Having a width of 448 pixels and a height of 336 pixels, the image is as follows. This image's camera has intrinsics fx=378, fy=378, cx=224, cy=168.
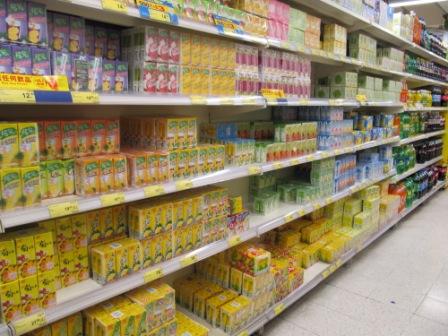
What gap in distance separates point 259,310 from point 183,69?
151 cm

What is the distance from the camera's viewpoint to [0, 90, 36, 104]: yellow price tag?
113 cm

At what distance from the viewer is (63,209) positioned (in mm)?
1364

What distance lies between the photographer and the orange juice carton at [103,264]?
1.58 metres

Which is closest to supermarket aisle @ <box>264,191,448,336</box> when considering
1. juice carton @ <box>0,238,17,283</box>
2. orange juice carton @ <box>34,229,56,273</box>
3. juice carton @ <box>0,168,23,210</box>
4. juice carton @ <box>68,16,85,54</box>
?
orange juice carton @ <box>34,229,56,273</box>

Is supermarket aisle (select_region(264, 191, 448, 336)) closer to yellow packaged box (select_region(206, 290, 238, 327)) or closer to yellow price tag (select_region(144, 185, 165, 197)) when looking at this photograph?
yellow packaged box (select_region(206, 290, 238, 327))

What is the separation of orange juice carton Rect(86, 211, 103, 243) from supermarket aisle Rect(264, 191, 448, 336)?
1.42 metres

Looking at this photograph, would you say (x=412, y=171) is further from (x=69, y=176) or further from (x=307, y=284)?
(x=69, y=176)

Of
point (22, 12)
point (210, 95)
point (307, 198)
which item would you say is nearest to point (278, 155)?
point (307, 198)

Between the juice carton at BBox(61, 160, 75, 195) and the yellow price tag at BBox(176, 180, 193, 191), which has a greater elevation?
the juice carton at BBox(61, 160, 75, 195)

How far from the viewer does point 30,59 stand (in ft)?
4.25

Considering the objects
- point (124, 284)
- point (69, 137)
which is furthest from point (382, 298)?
point (69, 137)

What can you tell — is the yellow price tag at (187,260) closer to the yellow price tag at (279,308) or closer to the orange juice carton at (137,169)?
the orange juice carton at (137,169)

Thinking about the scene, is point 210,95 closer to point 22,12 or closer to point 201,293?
point 22,12

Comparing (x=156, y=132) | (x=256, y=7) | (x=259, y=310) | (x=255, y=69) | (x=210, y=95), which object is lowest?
(x=259, y=310)
